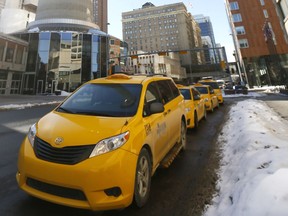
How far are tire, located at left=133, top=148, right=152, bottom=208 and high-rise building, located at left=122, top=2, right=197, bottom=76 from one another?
147m

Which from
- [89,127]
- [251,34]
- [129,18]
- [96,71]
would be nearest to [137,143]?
[89,127]

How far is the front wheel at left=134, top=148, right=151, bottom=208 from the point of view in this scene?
9.73 ft

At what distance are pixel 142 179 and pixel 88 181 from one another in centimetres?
92

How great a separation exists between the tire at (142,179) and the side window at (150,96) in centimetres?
73

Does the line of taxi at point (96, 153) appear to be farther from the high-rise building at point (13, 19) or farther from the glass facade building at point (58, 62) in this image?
the high-rise building at point (13, 19)

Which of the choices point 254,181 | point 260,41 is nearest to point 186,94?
point 254,181

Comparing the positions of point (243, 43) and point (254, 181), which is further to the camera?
point (243, 43)

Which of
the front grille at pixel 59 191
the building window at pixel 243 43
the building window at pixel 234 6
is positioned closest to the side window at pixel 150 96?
Answer: the front grille at pixel 59 191

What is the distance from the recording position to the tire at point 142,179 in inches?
117

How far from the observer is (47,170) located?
8.61 ft

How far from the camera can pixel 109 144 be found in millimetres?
2730

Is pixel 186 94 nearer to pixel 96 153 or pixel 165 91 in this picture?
pixel 165 91

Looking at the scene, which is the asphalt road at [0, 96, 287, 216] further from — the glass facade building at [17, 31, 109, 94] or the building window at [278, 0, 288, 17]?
the glass facade building at [17, 31, 109, 94]

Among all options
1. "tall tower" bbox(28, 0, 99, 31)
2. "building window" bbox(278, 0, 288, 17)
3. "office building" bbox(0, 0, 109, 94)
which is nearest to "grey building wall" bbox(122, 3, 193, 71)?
"tall tower" bbox(28, 0, 99, 31)
